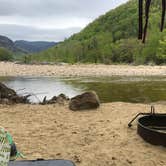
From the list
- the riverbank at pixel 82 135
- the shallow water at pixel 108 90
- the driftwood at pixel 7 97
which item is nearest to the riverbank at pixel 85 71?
the shallow water at pixel 108 90

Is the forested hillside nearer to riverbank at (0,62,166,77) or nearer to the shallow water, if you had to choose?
riverbank at (0,62,166,77)

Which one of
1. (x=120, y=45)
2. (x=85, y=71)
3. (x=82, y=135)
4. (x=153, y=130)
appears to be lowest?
(x=85, y=71)

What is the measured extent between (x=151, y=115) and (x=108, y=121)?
119 centimetres

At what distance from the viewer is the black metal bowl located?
22.0 ft

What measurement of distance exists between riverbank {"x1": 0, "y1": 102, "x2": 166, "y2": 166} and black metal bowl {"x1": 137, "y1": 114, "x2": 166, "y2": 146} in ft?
0.35

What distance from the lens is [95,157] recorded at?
20.5 ft

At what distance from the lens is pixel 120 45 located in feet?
252

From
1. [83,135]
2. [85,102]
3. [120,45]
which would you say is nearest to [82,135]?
[83,135]

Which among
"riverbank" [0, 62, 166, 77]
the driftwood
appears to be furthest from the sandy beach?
"riverbank" [0, 62, 166, 77]

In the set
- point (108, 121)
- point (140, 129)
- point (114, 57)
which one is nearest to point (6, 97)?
point (108, 121)

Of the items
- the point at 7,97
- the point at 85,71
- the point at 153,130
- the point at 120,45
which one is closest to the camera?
the point at 153,130

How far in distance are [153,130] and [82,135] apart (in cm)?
145

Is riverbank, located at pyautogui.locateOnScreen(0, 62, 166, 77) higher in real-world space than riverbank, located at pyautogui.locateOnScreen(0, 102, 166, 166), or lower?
lower

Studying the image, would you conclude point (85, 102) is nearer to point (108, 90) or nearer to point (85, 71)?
point (108, 90)
